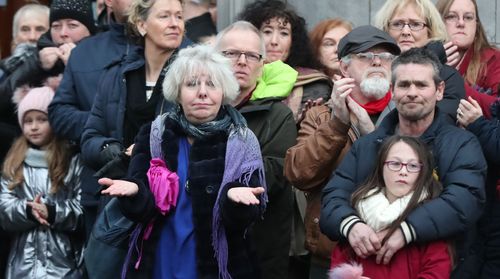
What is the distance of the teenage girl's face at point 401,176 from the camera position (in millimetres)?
6105

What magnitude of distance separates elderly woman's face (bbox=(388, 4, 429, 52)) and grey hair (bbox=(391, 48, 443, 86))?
0.89 meters

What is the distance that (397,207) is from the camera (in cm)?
606

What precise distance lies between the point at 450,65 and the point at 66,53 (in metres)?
2.59

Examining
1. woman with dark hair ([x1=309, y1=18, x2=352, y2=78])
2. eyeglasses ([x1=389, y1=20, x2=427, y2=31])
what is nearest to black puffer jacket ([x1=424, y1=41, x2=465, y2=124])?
eyeglasses ([x1=389, y1=20, x2=427, y2=31])

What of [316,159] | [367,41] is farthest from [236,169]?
[367,41]

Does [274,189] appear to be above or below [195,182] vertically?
below

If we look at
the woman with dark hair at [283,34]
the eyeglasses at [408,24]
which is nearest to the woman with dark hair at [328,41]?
the woman with dark hair at [283,34]

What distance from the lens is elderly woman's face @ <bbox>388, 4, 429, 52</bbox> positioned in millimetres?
7449

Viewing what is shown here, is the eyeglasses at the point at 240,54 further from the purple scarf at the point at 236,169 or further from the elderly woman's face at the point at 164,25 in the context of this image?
the purple scarf at the point at 236,169

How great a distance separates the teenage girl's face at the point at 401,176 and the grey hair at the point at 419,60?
48 centimetres

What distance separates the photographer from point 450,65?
23.6 ft

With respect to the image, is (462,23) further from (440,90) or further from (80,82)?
(80,82)

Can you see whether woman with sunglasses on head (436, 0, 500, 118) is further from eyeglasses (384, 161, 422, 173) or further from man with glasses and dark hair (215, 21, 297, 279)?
eyeglasses (384, 161, 422, 173)

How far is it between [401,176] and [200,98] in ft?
3.71
